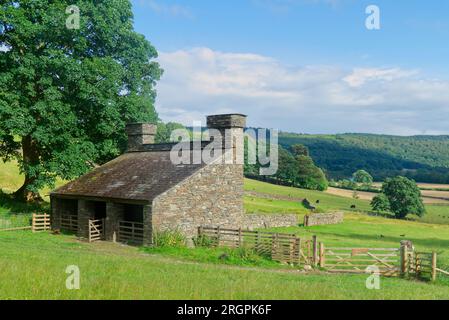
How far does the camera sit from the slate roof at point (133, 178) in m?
24.6

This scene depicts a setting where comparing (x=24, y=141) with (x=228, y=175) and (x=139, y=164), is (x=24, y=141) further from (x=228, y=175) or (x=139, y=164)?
(x=228, y=175)

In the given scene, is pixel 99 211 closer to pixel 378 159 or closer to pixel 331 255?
pixel 331 255

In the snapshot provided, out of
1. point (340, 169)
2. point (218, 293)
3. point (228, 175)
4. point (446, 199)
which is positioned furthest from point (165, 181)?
point (340, 169)

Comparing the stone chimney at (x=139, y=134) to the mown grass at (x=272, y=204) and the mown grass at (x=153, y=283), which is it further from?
the mown grass at (x=272, y=204)

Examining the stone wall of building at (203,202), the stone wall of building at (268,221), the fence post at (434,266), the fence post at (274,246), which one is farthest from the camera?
the stone wall of building at (268,221)

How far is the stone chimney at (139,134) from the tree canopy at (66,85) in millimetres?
1054

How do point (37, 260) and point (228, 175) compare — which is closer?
point (37, 260)

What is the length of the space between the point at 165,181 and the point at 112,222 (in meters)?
4.12

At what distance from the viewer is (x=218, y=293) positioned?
38.7 feet

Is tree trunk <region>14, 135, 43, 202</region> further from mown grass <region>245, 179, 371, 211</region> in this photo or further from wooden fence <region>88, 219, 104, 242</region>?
mown grass <region>245, 179, 371, 211</region>

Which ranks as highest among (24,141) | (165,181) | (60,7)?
(60,7)

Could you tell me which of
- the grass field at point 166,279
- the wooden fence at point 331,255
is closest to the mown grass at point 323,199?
the wooden fence at point 331,255

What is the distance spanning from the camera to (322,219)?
45906mm
